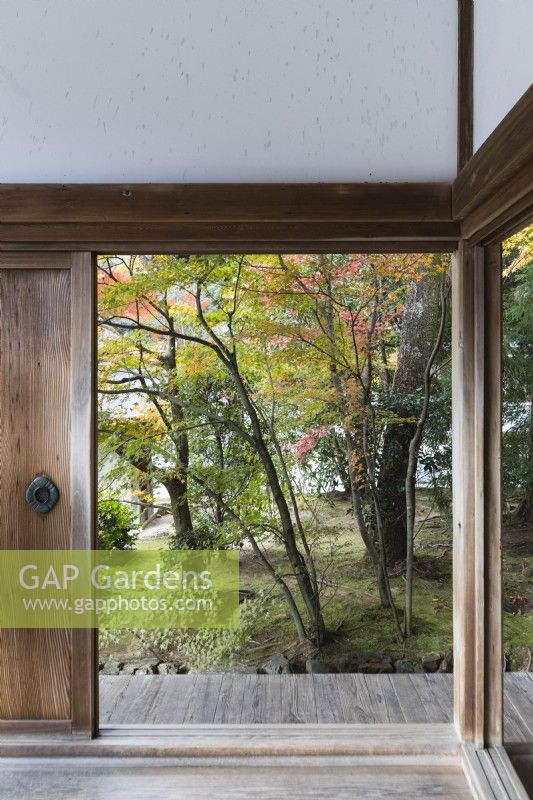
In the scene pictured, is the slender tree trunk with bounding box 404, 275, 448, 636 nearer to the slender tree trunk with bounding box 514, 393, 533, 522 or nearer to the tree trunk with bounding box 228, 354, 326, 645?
the tree trunk with bounding box 228, 354, 326, 645

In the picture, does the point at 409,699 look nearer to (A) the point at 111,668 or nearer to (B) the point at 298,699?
(B) the point at 298,699

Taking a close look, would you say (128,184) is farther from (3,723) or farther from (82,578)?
(3,723)

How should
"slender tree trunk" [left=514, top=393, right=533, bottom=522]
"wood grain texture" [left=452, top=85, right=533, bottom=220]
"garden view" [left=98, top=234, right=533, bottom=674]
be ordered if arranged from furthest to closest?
"garden view" [left=98, top=234, right=533, bottom=674], "slender tree trunk" [left=514, top=393, right=533, bottom=522], "wood grain texture" [left=452, top=85, right=533, bottom=220]

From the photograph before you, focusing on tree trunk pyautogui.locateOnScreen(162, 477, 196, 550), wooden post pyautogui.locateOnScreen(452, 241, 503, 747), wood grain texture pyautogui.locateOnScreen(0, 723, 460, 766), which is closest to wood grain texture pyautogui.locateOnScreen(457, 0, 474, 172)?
wooden post pyautogui.locateOnScreen(452, 241, 503, 747)

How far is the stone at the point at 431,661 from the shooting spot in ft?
12.6

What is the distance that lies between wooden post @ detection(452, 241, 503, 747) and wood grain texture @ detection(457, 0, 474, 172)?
1.00 ft

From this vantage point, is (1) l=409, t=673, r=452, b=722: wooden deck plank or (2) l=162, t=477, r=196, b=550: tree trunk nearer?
(1) l=409, t=673, r=452, b=722: wooden deck plank

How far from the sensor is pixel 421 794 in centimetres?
183

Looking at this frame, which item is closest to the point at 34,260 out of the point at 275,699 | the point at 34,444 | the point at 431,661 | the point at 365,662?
the point at 34,444

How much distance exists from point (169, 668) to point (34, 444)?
2.53 meters

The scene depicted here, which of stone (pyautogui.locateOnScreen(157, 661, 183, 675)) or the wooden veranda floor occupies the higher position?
the wooden veranda floor

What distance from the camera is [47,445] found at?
208 cm

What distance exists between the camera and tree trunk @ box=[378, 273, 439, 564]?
4102 millimetres

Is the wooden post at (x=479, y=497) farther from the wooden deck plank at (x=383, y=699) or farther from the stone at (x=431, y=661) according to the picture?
the stone at (x=431, y=661)
